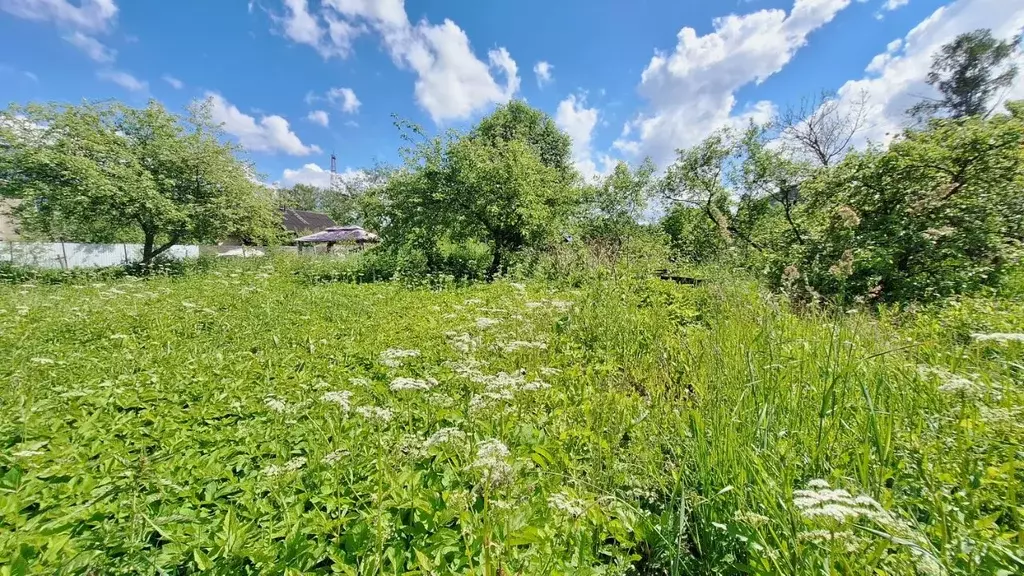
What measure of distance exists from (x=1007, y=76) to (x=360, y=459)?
32586 mm

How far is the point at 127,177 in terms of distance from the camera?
11.0 metres

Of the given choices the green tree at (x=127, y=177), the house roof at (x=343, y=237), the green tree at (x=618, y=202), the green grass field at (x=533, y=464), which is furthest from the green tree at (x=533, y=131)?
the green grass field at (x=533, y=464)

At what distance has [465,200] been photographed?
1078 centimetres

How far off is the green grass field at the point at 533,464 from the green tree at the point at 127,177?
11096mm

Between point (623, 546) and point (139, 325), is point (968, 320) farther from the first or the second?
point (139, 325)

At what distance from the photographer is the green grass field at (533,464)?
1.22 m

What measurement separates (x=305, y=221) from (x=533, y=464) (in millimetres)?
39067

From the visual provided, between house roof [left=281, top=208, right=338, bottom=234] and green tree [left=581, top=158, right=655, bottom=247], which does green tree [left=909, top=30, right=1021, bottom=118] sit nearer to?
green tree [left=581, top=158, right=655, bottom=247]

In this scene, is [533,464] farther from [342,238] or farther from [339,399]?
[342,238]

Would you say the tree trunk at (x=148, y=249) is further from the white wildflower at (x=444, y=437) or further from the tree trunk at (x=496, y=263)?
Answer: the white wildflower at (x=444, y=437)

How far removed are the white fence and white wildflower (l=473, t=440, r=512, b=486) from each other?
18921mm

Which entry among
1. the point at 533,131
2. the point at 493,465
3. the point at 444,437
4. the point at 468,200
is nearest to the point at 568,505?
the point at 493,465

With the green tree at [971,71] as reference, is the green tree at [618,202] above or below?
below

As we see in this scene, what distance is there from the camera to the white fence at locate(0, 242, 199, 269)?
11867mm
